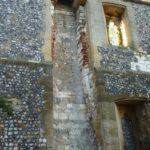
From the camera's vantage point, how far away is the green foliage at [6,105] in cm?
823

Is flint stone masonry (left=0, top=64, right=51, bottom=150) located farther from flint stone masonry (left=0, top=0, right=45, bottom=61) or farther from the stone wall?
the stone wall

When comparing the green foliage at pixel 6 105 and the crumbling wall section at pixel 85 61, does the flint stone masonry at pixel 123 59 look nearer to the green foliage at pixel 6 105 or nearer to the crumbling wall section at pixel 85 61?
the crumbling wall section at pixel 85 61

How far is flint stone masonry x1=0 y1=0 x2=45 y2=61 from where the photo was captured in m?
9.31

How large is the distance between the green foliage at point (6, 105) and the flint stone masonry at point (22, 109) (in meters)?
0.08

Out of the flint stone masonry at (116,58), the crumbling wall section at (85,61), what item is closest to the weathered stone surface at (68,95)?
the crumbling wall section at (85,61)

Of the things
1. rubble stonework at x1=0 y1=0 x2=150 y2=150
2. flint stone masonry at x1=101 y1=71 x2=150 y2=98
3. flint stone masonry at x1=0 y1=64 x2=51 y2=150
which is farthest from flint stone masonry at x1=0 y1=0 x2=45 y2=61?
flint stone masonry at x1=101 y1=71 x2=150 y2=98

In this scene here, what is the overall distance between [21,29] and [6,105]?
8.70 ft

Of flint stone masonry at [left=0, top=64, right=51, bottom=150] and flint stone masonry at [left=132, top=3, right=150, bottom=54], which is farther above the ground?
flint stone masonry at [left=132, top=3, right=150, bottom=54]

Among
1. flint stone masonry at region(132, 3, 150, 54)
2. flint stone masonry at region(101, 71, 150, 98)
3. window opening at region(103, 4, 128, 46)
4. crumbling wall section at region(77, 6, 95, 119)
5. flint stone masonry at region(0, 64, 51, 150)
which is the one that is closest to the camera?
flint stone masonry at region(0, 64, 51, 150)

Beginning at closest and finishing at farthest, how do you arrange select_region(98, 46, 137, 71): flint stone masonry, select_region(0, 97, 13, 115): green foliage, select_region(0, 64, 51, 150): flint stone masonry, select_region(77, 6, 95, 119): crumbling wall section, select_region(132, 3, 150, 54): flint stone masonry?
select_region(0, 64, 51, 150): flint stone masonry, select_region(0, 97, 13, 115): green foliage, select_region(77, 6, 95, 119): crumbling wall section, select_region(98, 46, 137, 71): flint stone masonry, select_region(132, 3, 150, 54): flint stone masonry

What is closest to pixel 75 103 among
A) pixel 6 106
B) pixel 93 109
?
pixel 93 109

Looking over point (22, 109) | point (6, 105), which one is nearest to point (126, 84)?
point (22, 109)

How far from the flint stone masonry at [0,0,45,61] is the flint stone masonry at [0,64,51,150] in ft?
1.73

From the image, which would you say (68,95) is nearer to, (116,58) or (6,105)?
(116,58)
